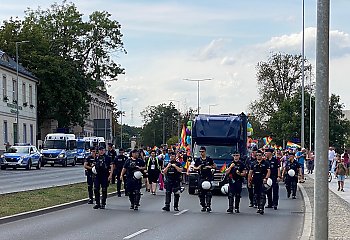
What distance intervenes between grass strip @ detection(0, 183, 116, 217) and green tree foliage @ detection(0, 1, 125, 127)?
147 ft

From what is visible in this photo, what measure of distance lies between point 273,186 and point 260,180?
61.8 inches

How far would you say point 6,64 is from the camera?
60.2 m

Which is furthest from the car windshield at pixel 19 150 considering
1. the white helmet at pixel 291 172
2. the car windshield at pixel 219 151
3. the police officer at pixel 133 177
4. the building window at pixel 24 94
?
the police officer at pixel 133 177

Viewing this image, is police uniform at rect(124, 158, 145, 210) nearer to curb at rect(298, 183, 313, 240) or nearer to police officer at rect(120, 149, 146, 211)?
police officer at rect(120, 149, 146, 211)

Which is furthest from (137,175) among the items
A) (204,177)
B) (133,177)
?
(204,177)

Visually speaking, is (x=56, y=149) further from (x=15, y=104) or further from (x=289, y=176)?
(x=289, y=176)

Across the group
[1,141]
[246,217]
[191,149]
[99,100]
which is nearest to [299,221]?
[246,217]

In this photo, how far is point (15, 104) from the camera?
6309 centimetres

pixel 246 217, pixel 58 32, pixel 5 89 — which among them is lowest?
pixel 246 217

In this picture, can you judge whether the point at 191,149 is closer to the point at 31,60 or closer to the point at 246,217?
the point at 246,217

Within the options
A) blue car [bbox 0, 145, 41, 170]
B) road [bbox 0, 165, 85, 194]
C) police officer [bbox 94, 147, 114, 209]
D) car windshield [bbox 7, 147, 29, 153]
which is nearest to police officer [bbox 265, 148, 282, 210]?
police officer [bbox 94, 147, 114, 209]

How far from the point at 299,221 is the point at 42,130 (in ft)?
224

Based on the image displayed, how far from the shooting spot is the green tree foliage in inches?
2736

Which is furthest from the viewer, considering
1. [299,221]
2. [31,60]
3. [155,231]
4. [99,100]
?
[99,100]
